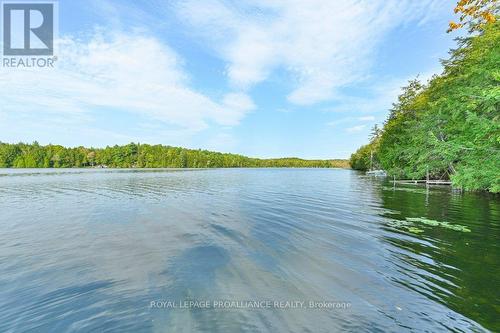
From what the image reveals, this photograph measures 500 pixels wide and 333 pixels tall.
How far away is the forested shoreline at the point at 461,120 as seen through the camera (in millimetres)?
18641

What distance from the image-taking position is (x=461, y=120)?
27.1m

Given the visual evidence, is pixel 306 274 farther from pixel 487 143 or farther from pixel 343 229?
pixel 487 143

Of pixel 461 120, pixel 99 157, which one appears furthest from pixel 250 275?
pixel 99 157

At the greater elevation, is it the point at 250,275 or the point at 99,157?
the point at 99,157

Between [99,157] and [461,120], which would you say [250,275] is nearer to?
[461,120]

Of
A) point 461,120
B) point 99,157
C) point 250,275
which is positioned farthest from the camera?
point 99,157

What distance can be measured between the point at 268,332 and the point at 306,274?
320 cm

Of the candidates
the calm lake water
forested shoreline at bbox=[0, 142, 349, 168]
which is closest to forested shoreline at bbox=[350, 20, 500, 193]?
the calm lake water

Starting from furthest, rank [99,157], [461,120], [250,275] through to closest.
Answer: [99,157] → [461,120] → [250,275]

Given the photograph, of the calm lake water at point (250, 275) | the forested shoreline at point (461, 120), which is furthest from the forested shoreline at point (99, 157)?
the calm lake water at point (250, 275)

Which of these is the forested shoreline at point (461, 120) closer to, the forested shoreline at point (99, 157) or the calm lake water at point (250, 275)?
the calm lake water at point (250, 275)

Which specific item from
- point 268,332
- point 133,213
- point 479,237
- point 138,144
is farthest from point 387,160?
point 138,144

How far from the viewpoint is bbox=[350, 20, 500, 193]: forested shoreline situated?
1864 centimetres

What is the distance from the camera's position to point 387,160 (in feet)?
180
